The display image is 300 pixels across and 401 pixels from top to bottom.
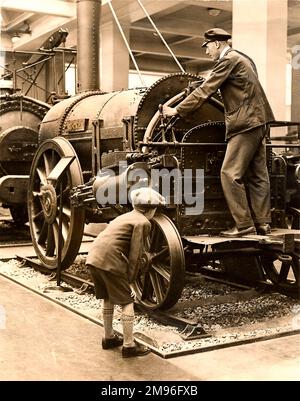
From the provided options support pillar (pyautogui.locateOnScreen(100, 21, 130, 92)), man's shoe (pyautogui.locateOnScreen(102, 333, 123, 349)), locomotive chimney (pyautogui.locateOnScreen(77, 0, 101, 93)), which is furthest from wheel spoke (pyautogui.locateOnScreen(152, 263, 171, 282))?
support pillar (pyautogui.locateOnScreen(100, 21, 130, 92))

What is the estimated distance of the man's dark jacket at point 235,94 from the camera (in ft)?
16.0

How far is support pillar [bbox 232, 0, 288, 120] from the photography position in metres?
9.05

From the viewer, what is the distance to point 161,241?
4934 millimetres

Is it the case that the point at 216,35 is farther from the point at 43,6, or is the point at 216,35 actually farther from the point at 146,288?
the point at 43,6

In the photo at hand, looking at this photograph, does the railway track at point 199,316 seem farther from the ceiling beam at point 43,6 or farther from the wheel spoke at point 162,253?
the ceiling beam at point 43,6

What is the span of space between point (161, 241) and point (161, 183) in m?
0.46

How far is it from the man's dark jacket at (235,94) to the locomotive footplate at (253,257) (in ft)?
2.83

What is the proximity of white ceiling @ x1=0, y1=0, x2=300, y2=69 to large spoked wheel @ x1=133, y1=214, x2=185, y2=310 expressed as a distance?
308 inches

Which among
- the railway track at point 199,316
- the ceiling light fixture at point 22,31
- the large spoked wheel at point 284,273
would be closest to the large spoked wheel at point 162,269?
the railway track at point 199,316

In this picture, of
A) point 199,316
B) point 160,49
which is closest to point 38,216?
point 199,316

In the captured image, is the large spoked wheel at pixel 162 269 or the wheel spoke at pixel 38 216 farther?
the wheel spoke at pixel 38 216

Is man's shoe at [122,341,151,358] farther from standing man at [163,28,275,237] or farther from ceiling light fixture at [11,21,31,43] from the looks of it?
ceiling light fixture at [11,21,31,43]
